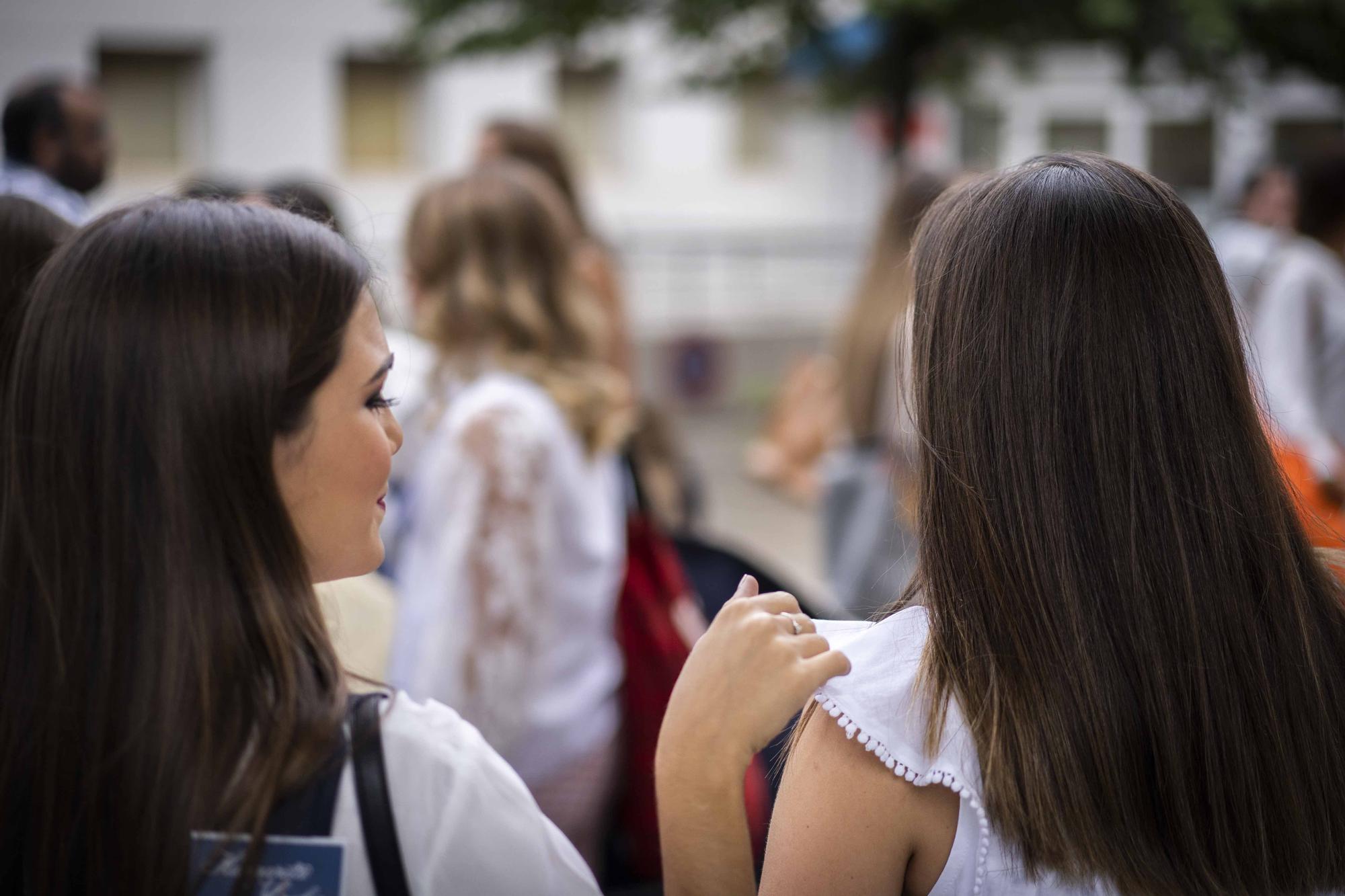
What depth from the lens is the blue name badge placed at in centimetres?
115

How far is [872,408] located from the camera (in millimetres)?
3662

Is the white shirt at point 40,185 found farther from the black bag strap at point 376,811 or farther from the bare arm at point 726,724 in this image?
the bare arm at point 726,724

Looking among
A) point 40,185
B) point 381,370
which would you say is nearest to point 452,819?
point 381,370

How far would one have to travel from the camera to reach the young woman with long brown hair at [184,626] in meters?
1.17

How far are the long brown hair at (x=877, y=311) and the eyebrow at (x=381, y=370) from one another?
2.38 meters

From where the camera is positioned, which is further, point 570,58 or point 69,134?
point 570,58

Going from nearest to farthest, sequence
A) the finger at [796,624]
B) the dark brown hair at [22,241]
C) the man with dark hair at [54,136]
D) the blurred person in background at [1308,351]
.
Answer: the finger at [796,624] < the dark brown hair at [22,241] < the man with dark hair at [54,136] < the blurred person in background at [1308,351]

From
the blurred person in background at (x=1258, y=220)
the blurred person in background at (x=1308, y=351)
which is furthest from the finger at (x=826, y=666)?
the blurred person in background at (x=1258, y=220)

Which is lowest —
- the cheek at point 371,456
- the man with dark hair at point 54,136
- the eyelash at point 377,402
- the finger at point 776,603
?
the finger at point 776,603

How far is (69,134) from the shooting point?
3.59 meters

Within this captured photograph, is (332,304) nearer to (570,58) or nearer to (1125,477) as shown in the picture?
(1125,477)

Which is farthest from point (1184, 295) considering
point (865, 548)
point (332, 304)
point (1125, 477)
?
point (865, 548)

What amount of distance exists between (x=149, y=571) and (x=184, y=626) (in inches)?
2.7

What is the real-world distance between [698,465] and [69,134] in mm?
7246
